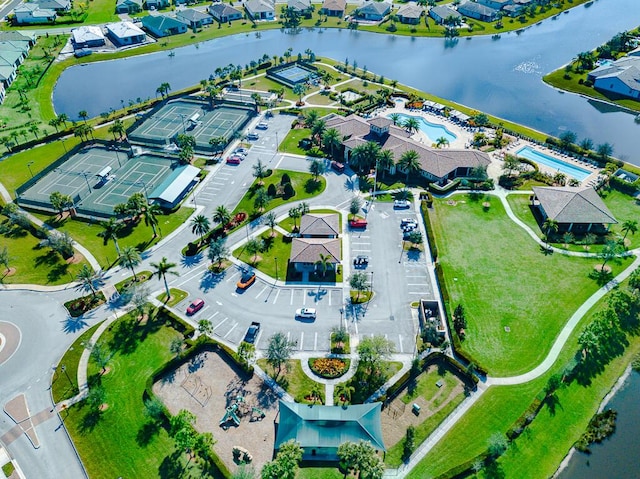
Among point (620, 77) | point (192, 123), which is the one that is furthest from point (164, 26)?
point (620, 77)

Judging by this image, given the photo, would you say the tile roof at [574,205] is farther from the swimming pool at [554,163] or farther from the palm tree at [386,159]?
the palm tree at [386,159]

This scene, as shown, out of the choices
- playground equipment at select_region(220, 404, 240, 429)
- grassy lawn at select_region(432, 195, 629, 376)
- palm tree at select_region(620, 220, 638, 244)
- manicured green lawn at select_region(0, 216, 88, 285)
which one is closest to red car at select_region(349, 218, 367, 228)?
grassy lawn at select_region(432, 195, 629, 376)

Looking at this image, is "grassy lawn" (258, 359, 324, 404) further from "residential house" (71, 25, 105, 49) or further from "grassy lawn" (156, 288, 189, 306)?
"residential house" (71, 25, 105, 49)

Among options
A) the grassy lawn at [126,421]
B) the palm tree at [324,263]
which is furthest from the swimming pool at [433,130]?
the grassy lawn at [126,421]

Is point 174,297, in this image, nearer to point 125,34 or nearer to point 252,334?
point 252,334

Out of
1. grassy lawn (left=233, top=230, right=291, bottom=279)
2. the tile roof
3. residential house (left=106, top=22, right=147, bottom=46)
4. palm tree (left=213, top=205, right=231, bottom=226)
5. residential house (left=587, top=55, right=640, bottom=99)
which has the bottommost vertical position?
grassy lawn (left=233, top=230, right=291, bottom=279)
